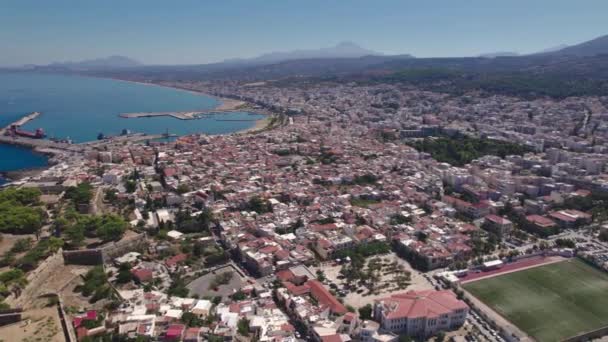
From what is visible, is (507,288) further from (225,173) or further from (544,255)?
(225,173)

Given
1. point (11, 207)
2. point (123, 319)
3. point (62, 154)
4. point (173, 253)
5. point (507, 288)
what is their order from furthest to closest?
point (62, 154) → point (11, 207) → point (173, 253) → point (507, 288) → point (123, 319)

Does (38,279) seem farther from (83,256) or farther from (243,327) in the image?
(243,327)

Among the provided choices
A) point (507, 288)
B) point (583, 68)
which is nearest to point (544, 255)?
point (507, 288)

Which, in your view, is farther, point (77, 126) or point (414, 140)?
point (77, 126)

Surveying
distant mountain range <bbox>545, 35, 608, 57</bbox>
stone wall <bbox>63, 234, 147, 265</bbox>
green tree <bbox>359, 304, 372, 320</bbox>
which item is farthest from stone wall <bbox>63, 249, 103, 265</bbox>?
distant mountain range <bbox>545, 35, 608, 57</bbox>

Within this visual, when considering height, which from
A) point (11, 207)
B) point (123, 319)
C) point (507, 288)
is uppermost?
point (11, 207)

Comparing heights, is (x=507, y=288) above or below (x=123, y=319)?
below

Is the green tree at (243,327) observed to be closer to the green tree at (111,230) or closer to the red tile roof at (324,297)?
the red tile roof at (324,297)

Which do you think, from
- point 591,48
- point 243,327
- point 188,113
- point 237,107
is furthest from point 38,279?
point 591,48
